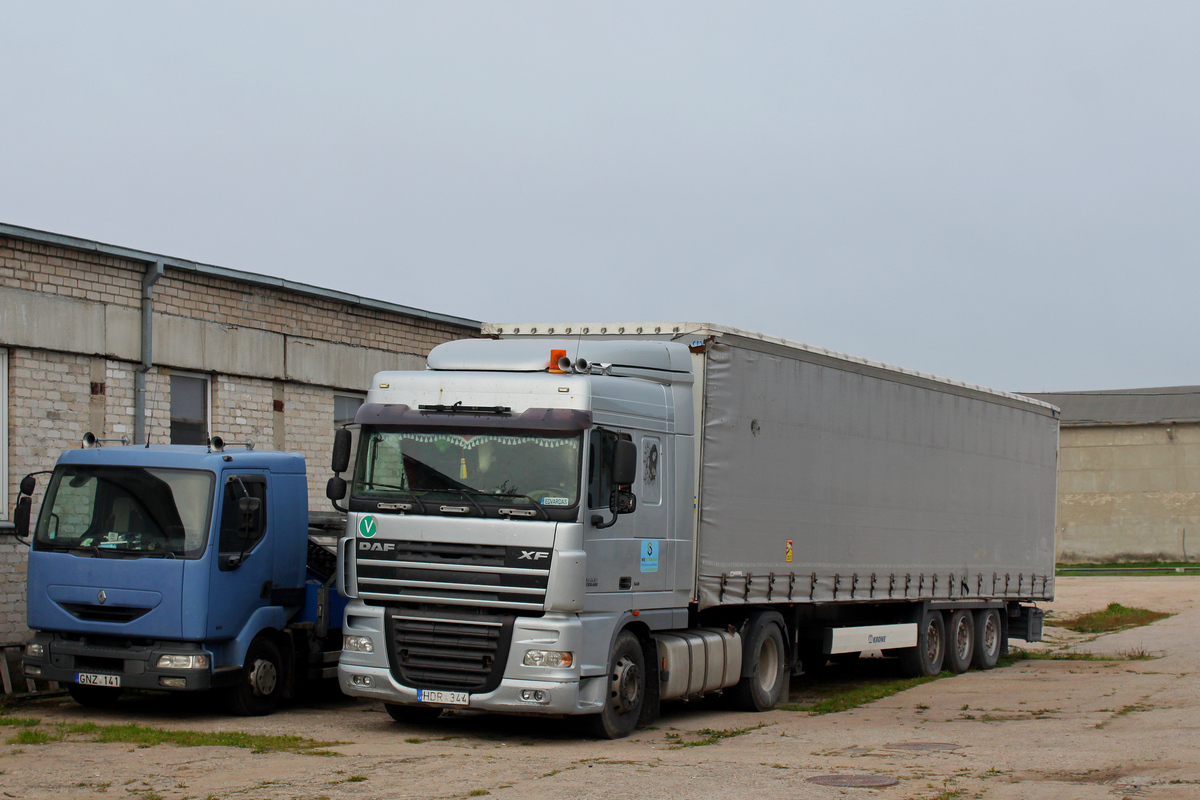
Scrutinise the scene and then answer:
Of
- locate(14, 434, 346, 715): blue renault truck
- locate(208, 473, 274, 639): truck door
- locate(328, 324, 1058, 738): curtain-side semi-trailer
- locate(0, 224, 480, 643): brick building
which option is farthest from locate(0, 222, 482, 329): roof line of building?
locate(328, 324, 1058, 738): curtain-side semi-trailer

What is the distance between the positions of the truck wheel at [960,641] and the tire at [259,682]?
→ 946 cm

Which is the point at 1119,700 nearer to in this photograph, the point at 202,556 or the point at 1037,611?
the point at 1037,611

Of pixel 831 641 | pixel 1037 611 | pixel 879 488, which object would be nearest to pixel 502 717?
pixel 831 641

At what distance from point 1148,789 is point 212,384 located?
1253cm

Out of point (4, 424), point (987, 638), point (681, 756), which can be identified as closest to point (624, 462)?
Answer: point (681, 756)

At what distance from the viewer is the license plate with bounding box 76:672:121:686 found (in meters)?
11.8

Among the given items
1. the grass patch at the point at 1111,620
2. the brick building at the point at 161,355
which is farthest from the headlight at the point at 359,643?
the grass patch at the point at 1111,620

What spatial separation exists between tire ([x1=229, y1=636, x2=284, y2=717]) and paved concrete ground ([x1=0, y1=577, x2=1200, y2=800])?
19cm

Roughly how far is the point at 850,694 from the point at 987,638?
468 cm

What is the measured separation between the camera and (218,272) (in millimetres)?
17172

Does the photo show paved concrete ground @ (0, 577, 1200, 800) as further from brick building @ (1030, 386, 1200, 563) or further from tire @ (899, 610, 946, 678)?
brick building @ (1030, 386, 1200, 563)

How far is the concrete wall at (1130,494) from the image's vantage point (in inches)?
2406

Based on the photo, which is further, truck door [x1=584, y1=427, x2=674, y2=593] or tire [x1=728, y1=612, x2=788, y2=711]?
tire [x1=728, y1=612, x2=788, y2=711]

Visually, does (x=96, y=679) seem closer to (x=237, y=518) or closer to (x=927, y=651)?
(x=237, y=518)
